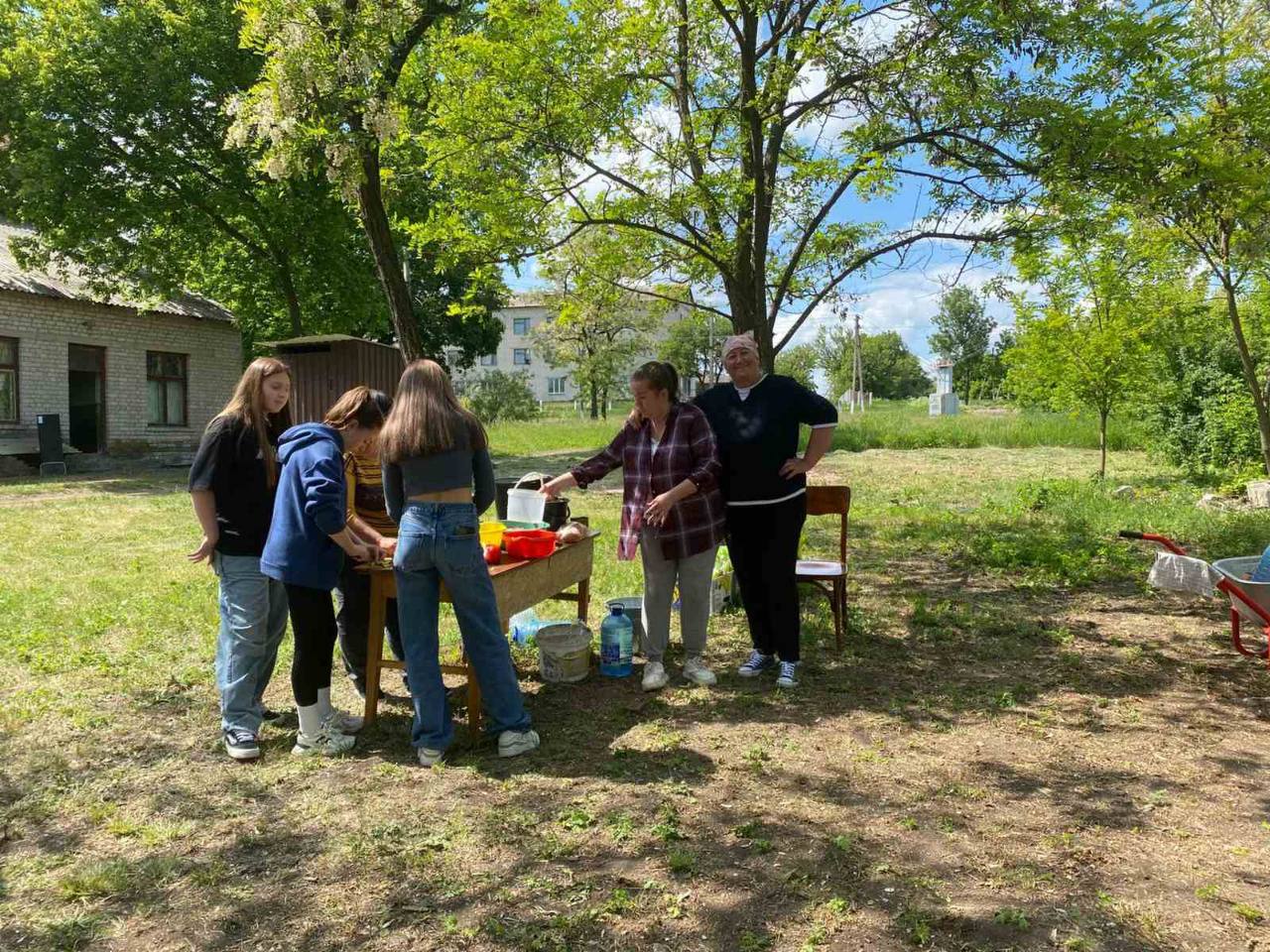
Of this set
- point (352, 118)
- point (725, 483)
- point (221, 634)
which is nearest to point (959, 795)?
point (725, 483)

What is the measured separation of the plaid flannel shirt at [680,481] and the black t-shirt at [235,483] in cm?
162

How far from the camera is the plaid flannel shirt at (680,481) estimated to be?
4.72 metres

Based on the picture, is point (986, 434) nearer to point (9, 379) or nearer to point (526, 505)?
point (526, 505)

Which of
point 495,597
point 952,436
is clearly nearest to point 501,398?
point 952,436

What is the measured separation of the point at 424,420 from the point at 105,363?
67.1 ft

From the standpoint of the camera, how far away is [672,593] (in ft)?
16.1

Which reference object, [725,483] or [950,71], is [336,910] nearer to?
[725,483]

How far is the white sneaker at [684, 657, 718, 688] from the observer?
16.1 feet

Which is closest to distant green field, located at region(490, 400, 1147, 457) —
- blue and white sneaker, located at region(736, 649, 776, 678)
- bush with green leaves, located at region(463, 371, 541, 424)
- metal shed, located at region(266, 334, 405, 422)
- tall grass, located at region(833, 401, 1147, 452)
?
tall grass, located at region(833, 401, 1147, 452)

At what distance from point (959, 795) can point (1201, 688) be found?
89.7 inches

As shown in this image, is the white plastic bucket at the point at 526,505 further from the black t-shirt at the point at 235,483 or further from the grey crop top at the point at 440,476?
the black t-shirt at the point at 235,483

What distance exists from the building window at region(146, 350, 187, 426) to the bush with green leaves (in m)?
15.8

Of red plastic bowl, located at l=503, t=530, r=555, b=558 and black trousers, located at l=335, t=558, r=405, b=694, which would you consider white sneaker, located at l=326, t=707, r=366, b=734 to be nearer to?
black trousers, located at l=335, t=558, r=405, b=694

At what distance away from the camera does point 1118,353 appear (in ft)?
45.5
